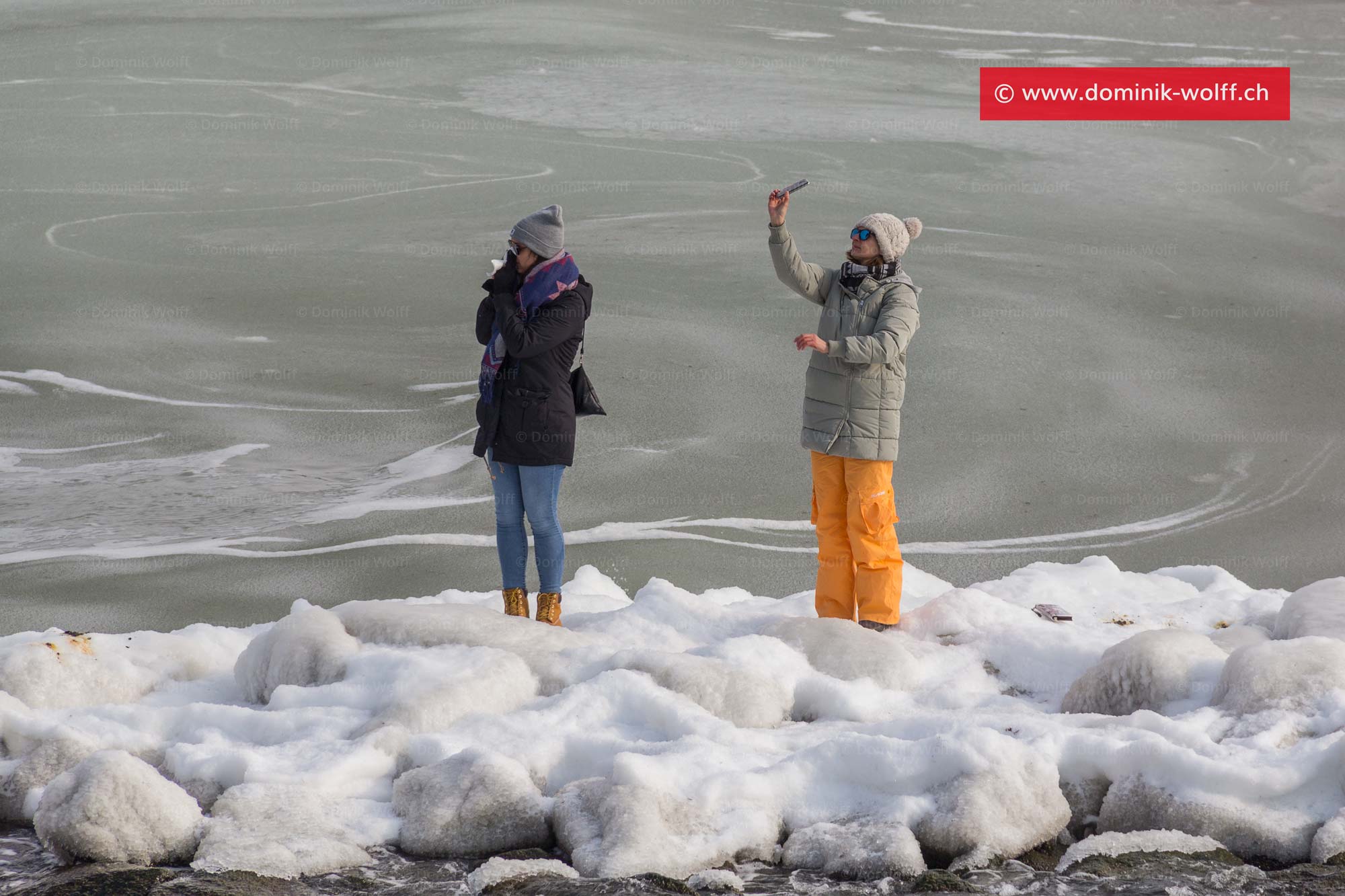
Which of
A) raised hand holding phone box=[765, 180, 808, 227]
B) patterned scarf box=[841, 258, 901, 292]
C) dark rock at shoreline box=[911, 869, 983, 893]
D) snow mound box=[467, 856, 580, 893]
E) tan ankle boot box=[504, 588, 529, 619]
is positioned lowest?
dark rock at shoreline box=[911, 869, 983, 893]

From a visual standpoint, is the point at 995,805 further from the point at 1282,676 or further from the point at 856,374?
the point at 856,374

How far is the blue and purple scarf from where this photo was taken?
17.6 feet

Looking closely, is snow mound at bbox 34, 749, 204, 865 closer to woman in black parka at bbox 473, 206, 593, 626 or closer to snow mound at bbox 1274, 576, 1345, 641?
woman in black parka at bbox 473, 206, 593, 626

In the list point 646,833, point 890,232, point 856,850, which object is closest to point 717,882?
point 646,833

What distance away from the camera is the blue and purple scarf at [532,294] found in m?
5.35

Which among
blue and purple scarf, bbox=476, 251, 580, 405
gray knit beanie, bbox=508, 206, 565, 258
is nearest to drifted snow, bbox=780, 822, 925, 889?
blue and purple scarf, bbox=476, 251, 580, 405

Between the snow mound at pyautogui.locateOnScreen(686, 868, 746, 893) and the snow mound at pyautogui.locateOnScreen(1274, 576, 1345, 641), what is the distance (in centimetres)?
237

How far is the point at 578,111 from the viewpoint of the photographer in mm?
17828

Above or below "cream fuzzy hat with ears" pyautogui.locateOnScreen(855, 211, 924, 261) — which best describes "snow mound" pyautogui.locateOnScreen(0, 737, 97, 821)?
below

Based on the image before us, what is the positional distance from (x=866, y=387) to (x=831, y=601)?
2.97 feet

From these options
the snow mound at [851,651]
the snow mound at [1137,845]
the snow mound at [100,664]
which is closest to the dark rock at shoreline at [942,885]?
the snow mound at [1137,845]

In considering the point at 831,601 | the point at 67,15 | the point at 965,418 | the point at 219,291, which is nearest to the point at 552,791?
the point at 831,601

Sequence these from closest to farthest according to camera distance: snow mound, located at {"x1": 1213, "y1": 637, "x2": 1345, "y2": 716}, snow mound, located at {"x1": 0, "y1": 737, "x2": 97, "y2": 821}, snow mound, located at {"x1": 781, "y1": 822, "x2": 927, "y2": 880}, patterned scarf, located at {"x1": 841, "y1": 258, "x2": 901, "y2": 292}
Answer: snow mound, located at {"x1": 781, "y1": 822, "x2": 927, "y2": 880}
snow mound, located at {"x1": 0, "y1": 737, "x2": 97, "y2": 821}
snow mound, located at {"x1": 1213, "y1": 637, "x2": 1345, "y2": 716}
patterned scarf, located at {"x1": 841, "y1": 258, "x2": 901, "y2": 292}

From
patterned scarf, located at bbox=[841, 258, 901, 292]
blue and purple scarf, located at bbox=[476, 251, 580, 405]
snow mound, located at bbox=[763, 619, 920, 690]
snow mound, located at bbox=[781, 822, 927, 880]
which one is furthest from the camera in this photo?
patterned scarf, located at bbox=[841, 258, 901, 292]
